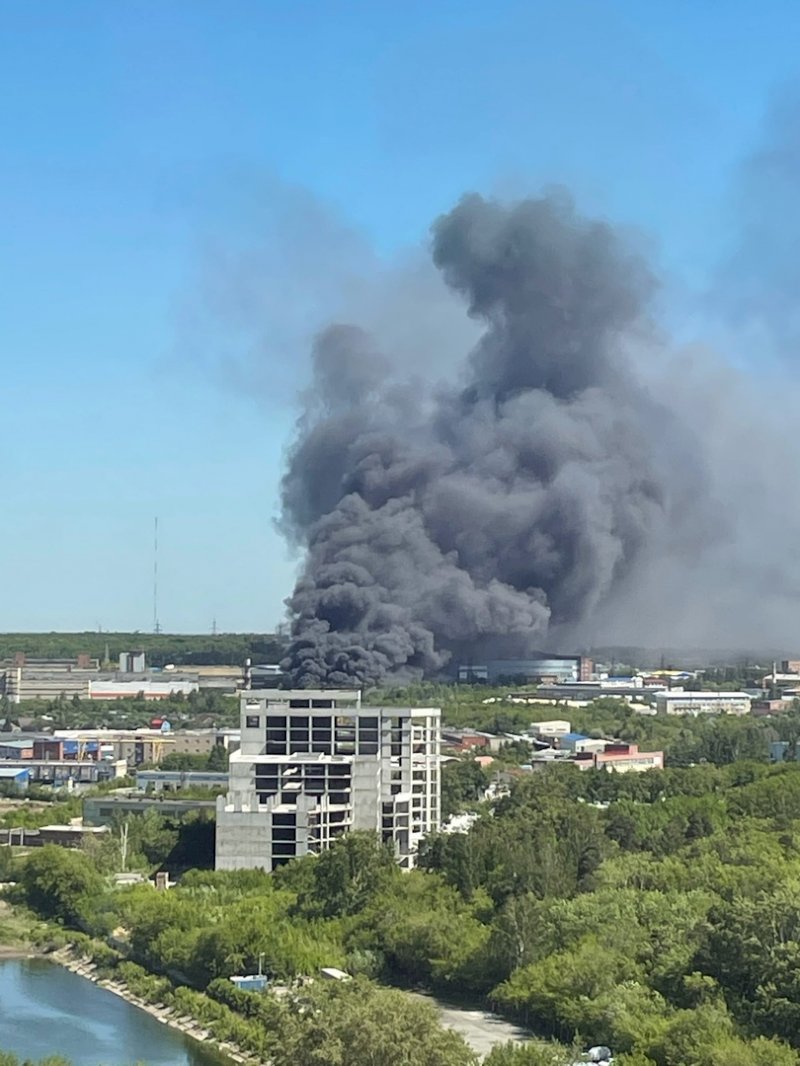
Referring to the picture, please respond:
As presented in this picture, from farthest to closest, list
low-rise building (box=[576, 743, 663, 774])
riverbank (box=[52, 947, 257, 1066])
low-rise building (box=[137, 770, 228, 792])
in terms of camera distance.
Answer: low-rise building (box=[576, 743, 663, 774]), low-rise building (box=[137, 770, 228, 792]), riverbank (box=[52, 947, 257, 1066])

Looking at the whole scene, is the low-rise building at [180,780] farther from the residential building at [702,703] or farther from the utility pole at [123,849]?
the residential building at [702,703]

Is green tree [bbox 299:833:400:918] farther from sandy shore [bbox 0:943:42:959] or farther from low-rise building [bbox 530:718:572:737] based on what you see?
low-rise building [bbox 530:718:572:737]

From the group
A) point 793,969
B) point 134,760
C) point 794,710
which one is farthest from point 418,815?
point 794,710

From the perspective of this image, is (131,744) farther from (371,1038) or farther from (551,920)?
(371,1038)

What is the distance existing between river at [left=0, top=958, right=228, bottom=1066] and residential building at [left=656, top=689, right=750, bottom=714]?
89.6ft

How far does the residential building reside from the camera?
44.7 m

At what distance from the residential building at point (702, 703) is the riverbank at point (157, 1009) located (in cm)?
2619

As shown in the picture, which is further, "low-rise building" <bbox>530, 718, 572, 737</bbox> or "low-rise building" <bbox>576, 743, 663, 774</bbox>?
"low-rise building" <bbox>530, 718, 572, 737</bbox>

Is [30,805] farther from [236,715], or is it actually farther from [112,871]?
[236,715]

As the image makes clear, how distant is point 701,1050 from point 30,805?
20.9 meters

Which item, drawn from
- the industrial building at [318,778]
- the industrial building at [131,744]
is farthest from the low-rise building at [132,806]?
the industrial building at [131,744]

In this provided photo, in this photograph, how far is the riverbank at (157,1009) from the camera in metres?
15.0

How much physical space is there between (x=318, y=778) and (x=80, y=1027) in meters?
6.62

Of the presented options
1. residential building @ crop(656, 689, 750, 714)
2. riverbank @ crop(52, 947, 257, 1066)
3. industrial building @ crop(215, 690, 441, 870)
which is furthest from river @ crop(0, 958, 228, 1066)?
residential building @ crop(656, 689, 750, 714)
